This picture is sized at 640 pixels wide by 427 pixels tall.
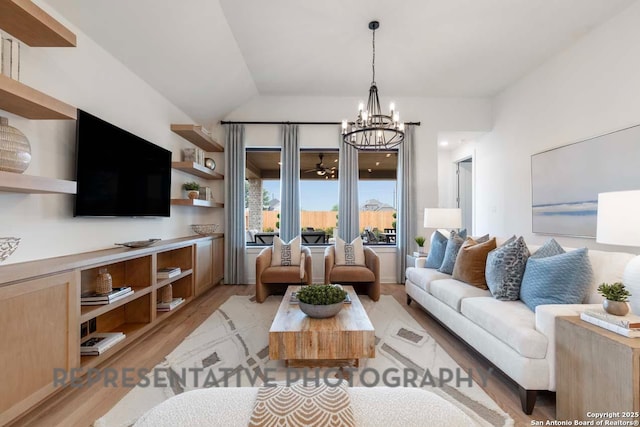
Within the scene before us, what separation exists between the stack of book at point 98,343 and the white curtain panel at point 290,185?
9.44 feet

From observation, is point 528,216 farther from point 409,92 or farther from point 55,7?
point 55,7

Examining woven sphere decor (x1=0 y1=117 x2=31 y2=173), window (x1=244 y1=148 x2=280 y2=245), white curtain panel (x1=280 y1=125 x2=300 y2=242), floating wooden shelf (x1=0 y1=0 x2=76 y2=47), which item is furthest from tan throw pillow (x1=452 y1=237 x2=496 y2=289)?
floating wooden shelf (x1=0 y1=0 x2=76 y2=47)

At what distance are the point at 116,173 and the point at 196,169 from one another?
4.77ft

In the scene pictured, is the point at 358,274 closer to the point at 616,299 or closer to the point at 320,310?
the point at 320,310

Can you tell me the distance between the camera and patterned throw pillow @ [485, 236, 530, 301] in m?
2.31

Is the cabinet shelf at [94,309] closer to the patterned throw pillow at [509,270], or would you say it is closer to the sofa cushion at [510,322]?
the sofa cushion at [510,322]

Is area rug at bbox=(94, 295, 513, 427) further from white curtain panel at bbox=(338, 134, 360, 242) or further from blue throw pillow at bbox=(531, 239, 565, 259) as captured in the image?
white curtain panel at bbox=(338, 134, 360, 242)

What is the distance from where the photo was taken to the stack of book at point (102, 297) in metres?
2.19

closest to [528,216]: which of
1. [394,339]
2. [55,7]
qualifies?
[394,339]

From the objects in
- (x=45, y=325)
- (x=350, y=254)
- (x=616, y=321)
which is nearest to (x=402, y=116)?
(x=350, y=254)

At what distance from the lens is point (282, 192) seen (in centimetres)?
495

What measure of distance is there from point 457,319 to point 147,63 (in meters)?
3.99

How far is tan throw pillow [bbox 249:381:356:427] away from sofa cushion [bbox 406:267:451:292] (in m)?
2.55

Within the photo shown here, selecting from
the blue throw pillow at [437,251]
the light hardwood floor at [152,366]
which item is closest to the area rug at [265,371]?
the light hardwood floor at [152,366]
